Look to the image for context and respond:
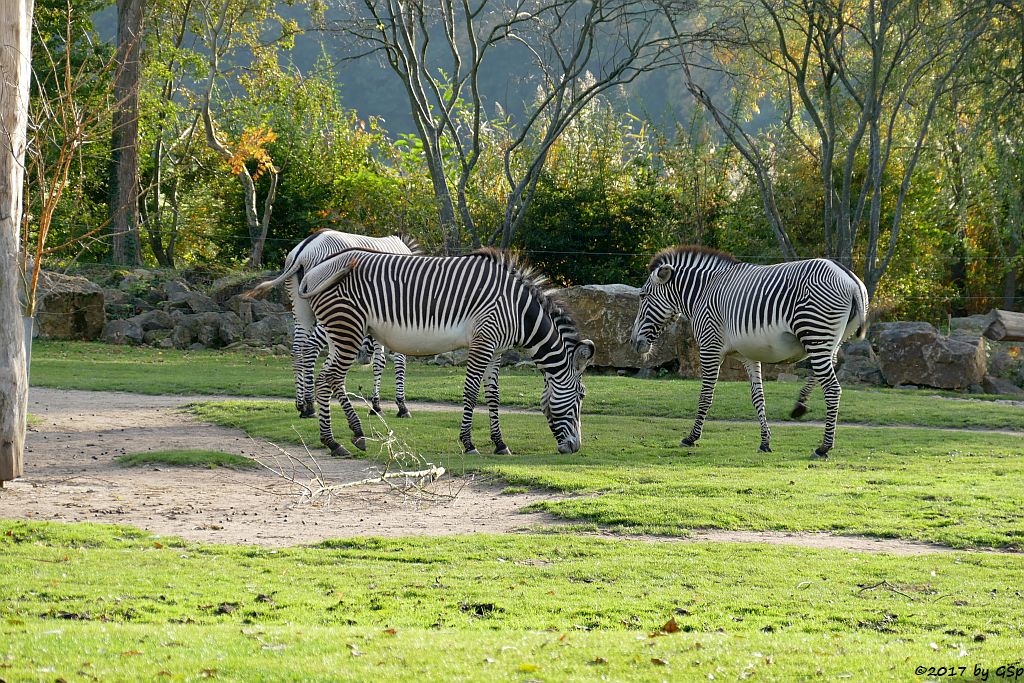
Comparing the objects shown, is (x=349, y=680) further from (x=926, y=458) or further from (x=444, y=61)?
(x=444, y=61)

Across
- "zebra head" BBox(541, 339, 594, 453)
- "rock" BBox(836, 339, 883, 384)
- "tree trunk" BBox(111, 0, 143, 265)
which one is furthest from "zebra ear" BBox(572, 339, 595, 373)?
"tree trunk" BBox(111, 0, 143, 265)

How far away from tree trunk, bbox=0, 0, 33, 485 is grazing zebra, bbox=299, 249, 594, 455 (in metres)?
3.26

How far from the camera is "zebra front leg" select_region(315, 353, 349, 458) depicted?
11374mm

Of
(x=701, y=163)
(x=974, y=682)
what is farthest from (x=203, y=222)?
(x=974, y=682)

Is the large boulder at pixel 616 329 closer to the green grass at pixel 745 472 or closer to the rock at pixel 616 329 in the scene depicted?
the rock at pixel 616 329

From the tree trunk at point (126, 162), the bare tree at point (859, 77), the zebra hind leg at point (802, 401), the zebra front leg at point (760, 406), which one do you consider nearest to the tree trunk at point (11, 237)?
the zebra front leg at point (760, 406)

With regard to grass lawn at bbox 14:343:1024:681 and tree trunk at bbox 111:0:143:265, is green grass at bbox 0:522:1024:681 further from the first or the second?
tree trunk at bbox 111:0:143:265

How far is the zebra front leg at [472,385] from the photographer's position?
456 inches

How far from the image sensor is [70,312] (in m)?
23.4

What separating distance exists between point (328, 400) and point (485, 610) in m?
5.98

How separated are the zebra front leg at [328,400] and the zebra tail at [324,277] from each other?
0.75 metres

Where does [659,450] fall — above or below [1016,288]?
below

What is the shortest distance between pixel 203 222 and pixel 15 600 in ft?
85.3

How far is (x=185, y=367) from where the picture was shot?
19844 millimetres
